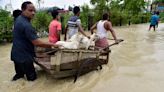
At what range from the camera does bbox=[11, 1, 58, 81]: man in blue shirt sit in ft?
22.0

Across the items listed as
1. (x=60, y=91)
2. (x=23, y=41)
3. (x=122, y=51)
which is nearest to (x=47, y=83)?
(x=60, y=91)

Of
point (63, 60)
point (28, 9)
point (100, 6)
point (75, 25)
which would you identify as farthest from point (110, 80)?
point (100, 6)

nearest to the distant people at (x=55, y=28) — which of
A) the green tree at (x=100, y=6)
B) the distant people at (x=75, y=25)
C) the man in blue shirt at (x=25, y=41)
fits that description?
the distant people at (x=75, y=25)

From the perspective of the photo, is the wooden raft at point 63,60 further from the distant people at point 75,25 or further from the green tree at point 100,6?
the green tree at point 100,6

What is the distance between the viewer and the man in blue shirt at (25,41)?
671 centimetres

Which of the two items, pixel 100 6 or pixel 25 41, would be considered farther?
pixel 100 6

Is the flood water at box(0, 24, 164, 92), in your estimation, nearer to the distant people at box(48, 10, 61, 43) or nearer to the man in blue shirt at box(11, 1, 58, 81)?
the man in blue shirt at box(11, 1, 58, 81)

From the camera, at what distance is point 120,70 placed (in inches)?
341

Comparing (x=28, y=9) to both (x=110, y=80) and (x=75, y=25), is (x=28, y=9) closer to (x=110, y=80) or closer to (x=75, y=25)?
(x=75, y=25)

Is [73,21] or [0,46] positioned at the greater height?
[73,21]

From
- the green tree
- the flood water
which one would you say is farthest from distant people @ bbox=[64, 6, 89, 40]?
the green tree

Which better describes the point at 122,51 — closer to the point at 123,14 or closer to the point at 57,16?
the point at 57,16

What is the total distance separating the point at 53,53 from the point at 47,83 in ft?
2.56

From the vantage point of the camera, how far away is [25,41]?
22.7ft
